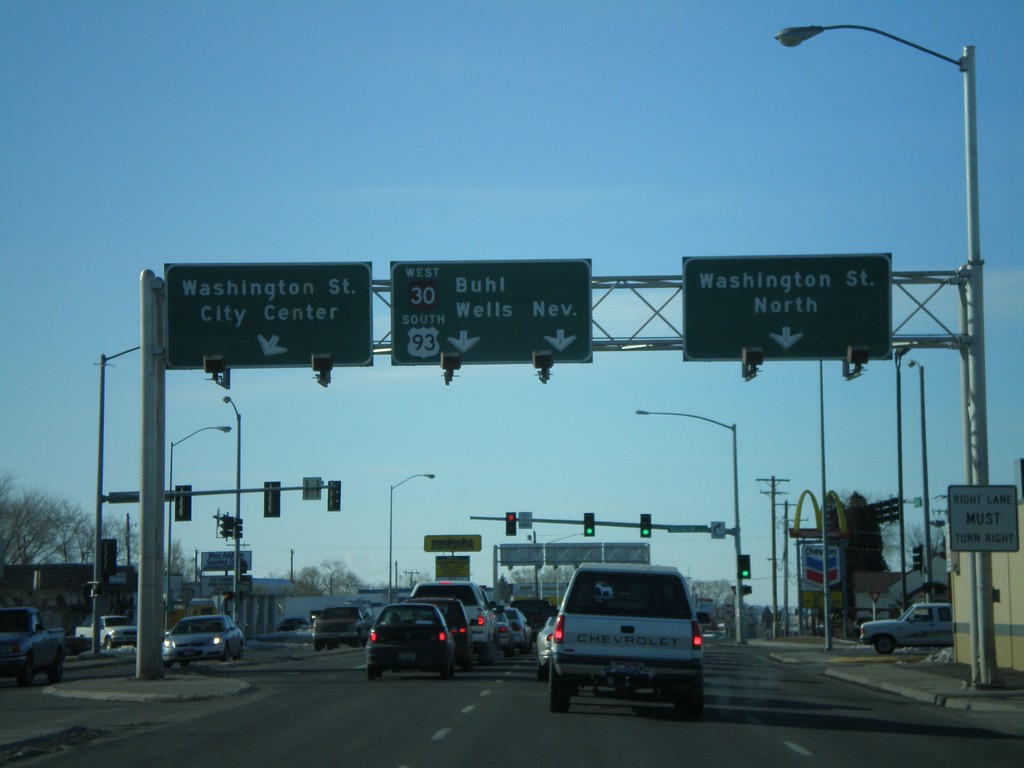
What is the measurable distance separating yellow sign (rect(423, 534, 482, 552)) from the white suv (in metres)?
65.1

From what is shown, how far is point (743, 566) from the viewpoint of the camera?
58.7 metres

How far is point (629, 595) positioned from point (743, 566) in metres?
41.5

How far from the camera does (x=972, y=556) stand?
23719mm

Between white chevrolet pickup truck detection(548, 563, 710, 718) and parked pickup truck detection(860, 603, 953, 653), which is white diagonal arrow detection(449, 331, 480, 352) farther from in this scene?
parked pickup truck detection(860, 603, 953, 653)

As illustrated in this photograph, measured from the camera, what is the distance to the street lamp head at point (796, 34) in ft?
71.3

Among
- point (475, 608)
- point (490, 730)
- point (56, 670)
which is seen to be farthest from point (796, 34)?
point (56, 670)

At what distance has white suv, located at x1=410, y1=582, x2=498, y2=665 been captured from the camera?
1373 inches

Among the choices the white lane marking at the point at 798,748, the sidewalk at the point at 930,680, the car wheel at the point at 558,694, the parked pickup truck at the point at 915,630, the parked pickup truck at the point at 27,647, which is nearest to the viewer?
the white lane marking at the point at 798,748

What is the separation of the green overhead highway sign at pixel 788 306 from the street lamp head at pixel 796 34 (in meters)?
5.46

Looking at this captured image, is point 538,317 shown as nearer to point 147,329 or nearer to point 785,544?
point 147,329

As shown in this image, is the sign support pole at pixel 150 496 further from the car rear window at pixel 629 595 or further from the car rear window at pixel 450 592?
the car rear window at pixel 629 595

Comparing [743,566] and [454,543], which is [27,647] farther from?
[454,543]

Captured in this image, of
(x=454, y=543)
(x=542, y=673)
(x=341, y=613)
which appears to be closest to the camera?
(x=542, y=673)

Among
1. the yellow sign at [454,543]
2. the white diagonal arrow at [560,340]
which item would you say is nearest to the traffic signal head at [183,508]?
the white diagonal arrow at [560,340]
